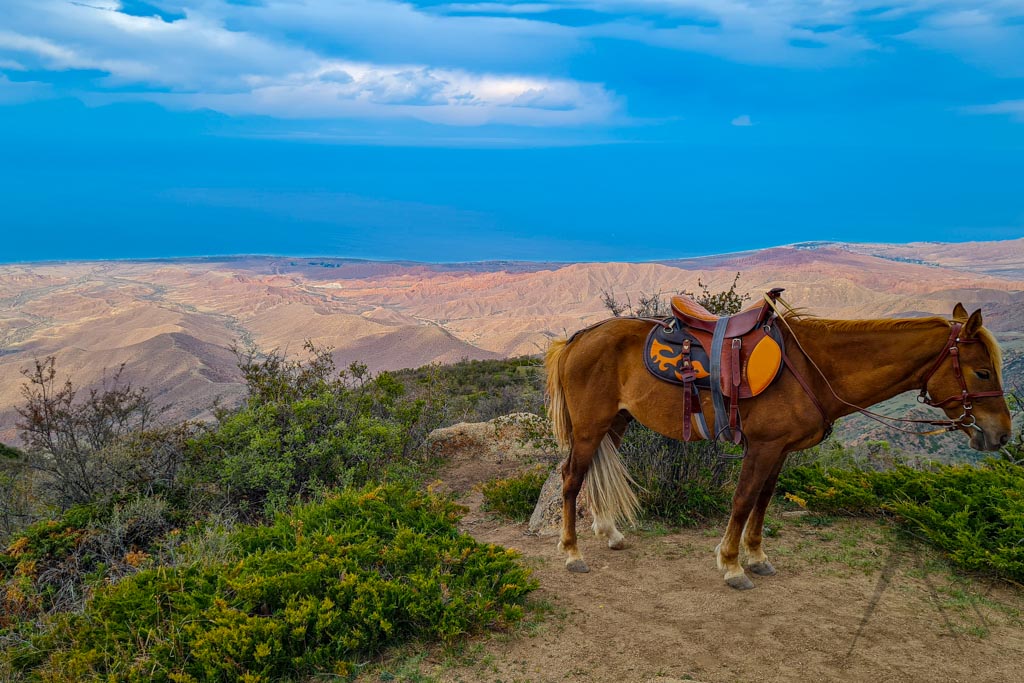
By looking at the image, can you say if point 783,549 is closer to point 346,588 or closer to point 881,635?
point 881,635

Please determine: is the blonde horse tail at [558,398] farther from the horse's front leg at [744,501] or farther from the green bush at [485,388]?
the green bush at [485,388]

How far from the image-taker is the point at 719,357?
4.55 metres

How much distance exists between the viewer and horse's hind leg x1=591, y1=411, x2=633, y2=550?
18.0 ft

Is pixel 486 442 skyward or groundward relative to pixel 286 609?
groundward

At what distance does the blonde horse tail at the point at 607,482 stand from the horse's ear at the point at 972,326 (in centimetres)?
265

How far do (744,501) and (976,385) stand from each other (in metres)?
1.66

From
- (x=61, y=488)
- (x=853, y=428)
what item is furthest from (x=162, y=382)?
(x=853, y=428)

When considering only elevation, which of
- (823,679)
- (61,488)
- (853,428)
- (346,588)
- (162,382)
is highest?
(346,588)

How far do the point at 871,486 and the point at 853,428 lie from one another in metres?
9.85

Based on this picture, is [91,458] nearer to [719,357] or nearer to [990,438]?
[719,357]

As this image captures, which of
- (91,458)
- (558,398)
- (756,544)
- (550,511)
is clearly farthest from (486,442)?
(756,544)

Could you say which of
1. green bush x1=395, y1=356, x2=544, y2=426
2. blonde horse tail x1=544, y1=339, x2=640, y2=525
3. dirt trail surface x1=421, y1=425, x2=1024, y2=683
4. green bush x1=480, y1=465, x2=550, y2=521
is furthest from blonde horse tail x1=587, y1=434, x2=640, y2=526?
green bush x1=395, y1=356, x2=544, y2=426

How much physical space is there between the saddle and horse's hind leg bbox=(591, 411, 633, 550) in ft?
2.73

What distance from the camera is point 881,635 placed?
161 inches
